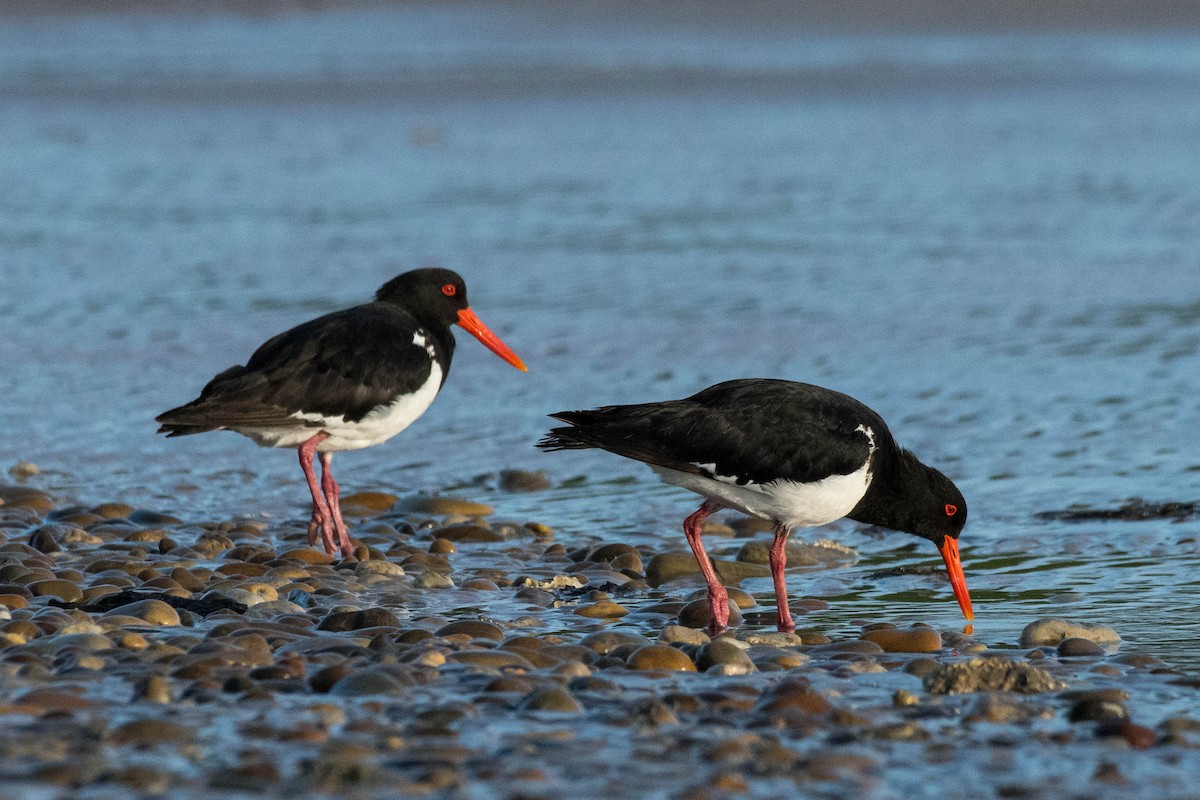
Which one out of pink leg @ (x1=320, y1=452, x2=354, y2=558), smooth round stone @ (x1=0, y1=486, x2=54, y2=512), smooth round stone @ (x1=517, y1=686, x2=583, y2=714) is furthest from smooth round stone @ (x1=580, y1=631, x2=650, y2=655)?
smooth round stone @ (x1=0, y1=486, x2=54, y2=512)

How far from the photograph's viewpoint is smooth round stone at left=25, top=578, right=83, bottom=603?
6.21 meters

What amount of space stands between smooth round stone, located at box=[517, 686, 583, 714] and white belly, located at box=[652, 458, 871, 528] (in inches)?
64.5

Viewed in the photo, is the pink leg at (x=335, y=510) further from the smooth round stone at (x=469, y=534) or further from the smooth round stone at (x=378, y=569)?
the smooth round stone at (x=469, y=534)

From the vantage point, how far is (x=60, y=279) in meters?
13.9

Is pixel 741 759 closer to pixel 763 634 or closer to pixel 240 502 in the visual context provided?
pixel 763 634

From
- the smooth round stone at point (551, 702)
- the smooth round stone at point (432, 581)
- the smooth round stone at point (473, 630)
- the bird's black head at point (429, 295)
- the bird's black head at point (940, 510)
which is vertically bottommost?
the smooth round stone at point (432, 581)

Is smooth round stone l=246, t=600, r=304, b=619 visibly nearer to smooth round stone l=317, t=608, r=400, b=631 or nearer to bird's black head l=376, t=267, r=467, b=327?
smooth round stone l=317, t=608, r=400, b=631

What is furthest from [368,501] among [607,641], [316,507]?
[607,641]

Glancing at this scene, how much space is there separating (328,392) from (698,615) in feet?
6.84

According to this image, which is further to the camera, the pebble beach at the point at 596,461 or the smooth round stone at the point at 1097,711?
the smooth round stone at the point at 1097,711

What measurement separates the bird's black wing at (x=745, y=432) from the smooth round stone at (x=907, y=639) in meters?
0.69

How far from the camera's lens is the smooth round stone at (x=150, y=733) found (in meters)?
4.56

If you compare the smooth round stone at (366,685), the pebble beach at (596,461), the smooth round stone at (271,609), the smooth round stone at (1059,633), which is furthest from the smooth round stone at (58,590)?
Result: the smooth round stone at (1059,633)

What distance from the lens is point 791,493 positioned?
20.9ft
